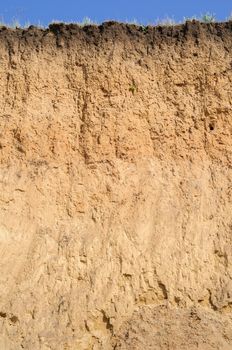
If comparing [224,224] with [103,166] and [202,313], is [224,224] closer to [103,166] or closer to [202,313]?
[202,313]

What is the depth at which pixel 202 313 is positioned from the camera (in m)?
9.05

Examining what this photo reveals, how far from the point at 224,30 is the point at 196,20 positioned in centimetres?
49

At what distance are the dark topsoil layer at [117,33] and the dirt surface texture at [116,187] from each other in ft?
0.06

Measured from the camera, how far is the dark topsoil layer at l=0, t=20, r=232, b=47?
11.0 metres

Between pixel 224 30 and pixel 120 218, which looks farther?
pixel 224 30

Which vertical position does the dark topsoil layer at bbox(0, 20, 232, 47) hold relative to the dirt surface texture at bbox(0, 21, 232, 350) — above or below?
above

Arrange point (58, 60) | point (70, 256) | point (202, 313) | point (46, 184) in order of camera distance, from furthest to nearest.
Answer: point (58, 60) < point (46, 184) < point (70, 256) < point (202, 313)

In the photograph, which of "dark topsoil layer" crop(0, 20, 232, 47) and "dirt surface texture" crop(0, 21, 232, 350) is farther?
"dark topsoil layer" crop(0, 20, 232, 47)

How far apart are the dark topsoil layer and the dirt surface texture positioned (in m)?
0.02

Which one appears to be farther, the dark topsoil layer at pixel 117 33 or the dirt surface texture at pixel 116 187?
the dark topsoil layer at pixel 117 33

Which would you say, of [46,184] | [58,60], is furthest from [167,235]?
[58,60]

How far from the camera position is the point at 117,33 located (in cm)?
1112

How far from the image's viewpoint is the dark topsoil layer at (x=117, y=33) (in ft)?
36.1

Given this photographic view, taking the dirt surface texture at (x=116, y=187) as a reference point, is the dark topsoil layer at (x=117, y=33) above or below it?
above
